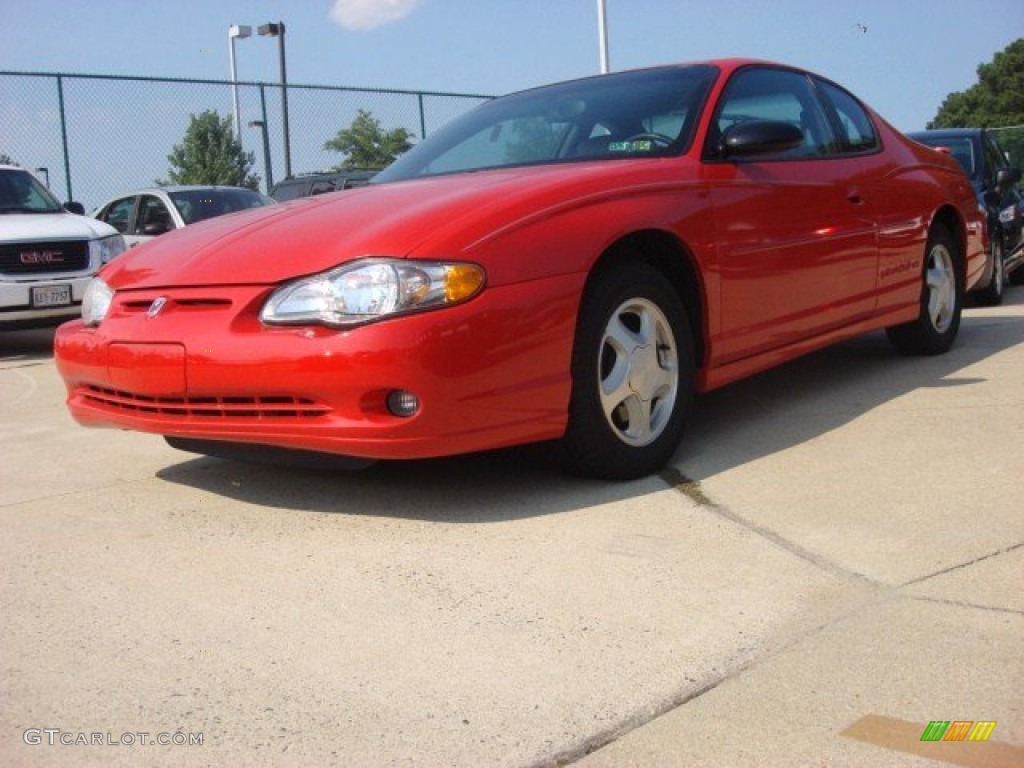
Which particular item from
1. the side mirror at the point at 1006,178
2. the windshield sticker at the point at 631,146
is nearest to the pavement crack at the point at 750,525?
the windshield sticker at the point at 631,146

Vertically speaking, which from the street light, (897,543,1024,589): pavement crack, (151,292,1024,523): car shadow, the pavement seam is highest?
the street light

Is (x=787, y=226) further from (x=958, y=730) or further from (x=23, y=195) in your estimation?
(x=23, y=195)

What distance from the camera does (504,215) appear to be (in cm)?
336

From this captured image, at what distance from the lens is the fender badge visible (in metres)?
3.54

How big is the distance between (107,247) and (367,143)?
1259cm

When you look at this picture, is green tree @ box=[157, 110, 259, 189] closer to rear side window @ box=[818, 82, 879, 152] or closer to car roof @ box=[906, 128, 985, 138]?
car roof @ box=[906, 128, 985, 138]

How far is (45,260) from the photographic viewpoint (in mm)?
8719

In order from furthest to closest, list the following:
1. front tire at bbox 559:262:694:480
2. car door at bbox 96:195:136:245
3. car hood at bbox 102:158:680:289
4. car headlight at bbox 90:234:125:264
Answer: car door at bbox 96:195:136:245 < car headlight at bbox 90:234:125:264 < front tire at bbox 559:262:694:480 < car hood at bbox 102:158:680:289

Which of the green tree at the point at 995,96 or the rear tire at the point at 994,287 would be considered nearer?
the rear tire at the point at 994,287

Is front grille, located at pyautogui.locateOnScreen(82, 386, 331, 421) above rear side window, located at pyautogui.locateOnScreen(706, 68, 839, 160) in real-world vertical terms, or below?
below

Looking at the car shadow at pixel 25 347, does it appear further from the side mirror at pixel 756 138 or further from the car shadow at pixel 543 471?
the side mirror at pixel 756 138

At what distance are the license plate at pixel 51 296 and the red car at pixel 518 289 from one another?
4.77m

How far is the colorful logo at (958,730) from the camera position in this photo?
202 cm
